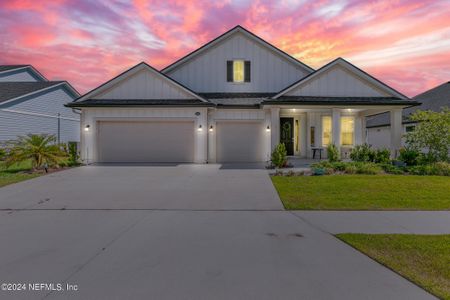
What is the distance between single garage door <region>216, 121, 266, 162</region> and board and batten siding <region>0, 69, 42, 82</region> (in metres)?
26.8

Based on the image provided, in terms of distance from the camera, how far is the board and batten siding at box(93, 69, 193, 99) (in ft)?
50.4

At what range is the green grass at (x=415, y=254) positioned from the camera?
3.11 metres

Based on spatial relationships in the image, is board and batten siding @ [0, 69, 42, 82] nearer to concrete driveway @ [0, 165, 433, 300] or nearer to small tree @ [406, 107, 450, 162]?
concrete driveway @ [0, 165, 433, 300]

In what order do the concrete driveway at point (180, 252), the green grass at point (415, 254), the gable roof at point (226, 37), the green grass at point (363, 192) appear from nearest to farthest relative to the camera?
the concrete driveway at point (180, 252), the green grass at point (415, 254), the green grass at point (363, 192), the gable roof at point (226, 37)

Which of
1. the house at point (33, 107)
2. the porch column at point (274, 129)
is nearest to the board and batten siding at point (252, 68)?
the porch column at point (274, 129)

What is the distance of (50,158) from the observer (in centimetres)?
1255

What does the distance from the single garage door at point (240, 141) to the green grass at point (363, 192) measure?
5559 millimetres

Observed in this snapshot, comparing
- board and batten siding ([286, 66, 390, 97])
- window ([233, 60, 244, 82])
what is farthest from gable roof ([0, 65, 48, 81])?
board and batten siding ([286, 66, 390, 97])

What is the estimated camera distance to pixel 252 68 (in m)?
17.8

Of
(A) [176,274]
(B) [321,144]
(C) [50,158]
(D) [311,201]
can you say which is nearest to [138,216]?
(A) [176,274]

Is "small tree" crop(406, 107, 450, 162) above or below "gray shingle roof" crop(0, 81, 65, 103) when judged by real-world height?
below

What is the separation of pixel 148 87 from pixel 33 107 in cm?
1458

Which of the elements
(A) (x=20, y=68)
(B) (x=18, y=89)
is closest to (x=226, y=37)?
(B) (x=18, y=89)

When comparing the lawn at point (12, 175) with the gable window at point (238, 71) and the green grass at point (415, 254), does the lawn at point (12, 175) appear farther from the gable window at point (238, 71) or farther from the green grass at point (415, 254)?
the gable window at point (238, 71)
